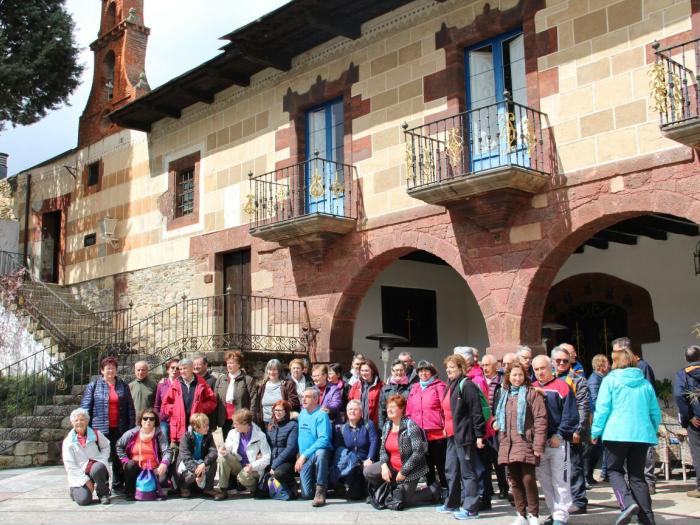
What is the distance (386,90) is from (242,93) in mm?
4021

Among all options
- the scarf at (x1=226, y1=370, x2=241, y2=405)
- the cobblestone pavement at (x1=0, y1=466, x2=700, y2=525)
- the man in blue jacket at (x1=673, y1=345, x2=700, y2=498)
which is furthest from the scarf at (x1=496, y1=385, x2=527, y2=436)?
the scarf at (x1=226, y1=370, x2=241, y2=405)

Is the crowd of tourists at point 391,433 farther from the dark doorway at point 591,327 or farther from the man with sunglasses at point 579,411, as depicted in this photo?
the dark doorway at point 591,327

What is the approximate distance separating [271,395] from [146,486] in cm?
171

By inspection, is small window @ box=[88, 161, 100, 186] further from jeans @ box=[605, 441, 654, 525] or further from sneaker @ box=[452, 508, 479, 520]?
jeans @ box=[605, 441, 654, 525]

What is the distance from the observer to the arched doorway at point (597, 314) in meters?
13.9

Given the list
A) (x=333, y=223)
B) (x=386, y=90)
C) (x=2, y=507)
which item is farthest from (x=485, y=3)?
(x=2, y=507)

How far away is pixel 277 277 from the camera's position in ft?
48.4

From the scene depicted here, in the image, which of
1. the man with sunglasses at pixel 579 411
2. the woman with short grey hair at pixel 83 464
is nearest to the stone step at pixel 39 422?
the woman with short grey hair at pixel 83 464

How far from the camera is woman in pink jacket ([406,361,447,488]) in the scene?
8.24 meters

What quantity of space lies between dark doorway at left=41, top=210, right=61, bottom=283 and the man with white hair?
38.8 ft

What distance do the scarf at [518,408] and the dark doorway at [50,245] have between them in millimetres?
16137

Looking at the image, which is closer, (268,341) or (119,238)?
(268,341)

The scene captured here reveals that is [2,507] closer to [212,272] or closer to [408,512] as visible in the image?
[408,512]

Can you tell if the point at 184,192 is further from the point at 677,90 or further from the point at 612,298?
the point at 677,90
